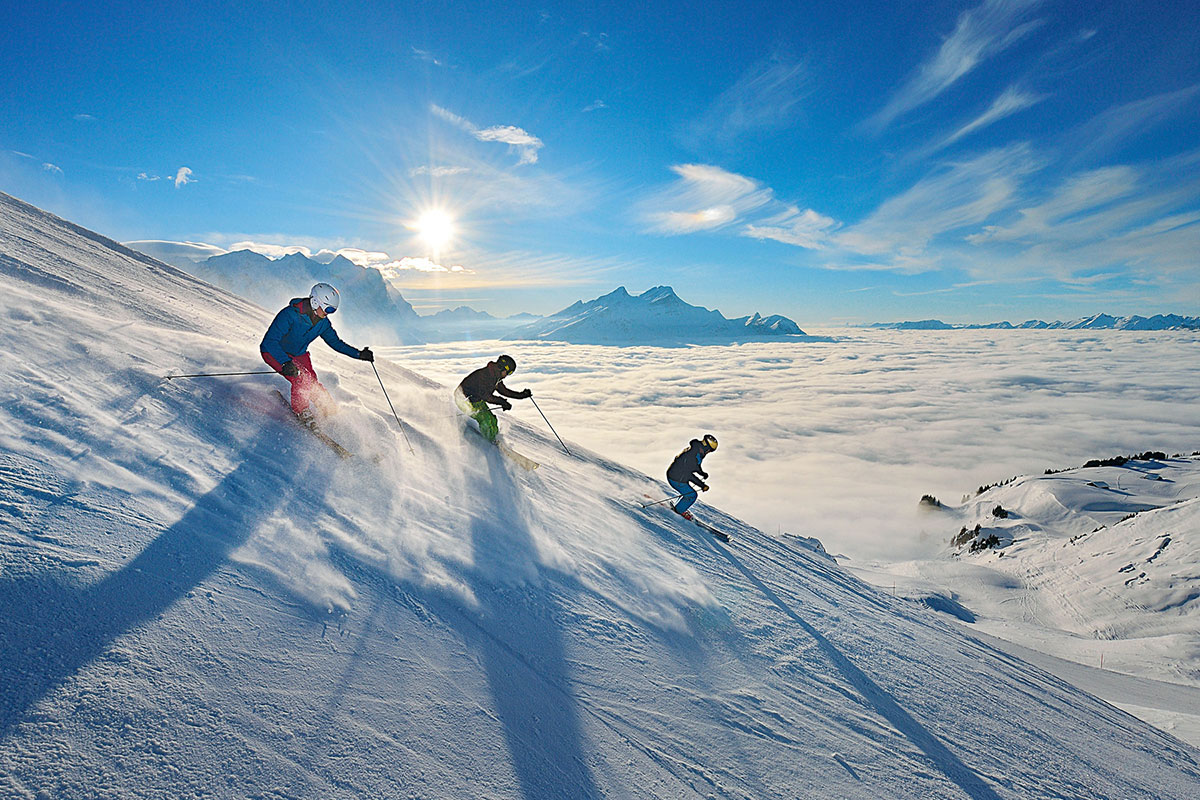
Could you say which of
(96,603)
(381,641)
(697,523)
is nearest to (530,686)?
(381,641)

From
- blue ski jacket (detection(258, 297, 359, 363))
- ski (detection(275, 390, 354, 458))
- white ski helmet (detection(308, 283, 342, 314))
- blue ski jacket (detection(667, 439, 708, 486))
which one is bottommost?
blue ski jacket (detection(667, 439, 708, 486))

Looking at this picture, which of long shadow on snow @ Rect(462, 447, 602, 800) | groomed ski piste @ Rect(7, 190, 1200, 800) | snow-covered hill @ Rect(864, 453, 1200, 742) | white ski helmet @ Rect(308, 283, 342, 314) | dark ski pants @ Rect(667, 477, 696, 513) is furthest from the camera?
snow-covered hill @ Rect(864, 453, 1200, 742)

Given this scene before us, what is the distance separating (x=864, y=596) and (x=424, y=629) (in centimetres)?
887

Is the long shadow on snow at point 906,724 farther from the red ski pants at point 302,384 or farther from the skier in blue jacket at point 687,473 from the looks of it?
the red ski pants at point 302,384

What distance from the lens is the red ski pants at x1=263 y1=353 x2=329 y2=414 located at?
5.88m

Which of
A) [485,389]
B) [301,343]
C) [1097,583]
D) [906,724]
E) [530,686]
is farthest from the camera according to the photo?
[1097,583]

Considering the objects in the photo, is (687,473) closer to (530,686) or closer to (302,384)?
(530,686)

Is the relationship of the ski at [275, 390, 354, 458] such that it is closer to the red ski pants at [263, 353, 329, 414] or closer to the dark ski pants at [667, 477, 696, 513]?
the red ski pants at [263, 353, 329, 414]

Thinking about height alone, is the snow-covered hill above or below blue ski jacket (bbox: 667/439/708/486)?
below

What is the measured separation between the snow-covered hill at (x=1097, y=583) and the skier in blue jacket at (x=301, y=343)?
13857mm

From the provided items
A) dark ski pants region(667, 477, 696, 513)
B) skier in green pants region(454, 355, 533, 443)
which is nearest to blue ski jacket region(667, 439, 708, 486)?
dark ski pants region(667, 477, 696, 513)

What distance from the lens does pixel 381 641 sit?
319 cm

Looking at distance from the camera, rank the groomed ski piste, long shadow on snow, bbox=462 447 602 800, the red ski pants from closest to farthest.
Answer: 1. the groomed ski piste
2. long shadow on snow, bbox=462 447 602 800
3. the red ski pants

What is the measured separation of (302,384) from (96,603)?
12.6 ft
